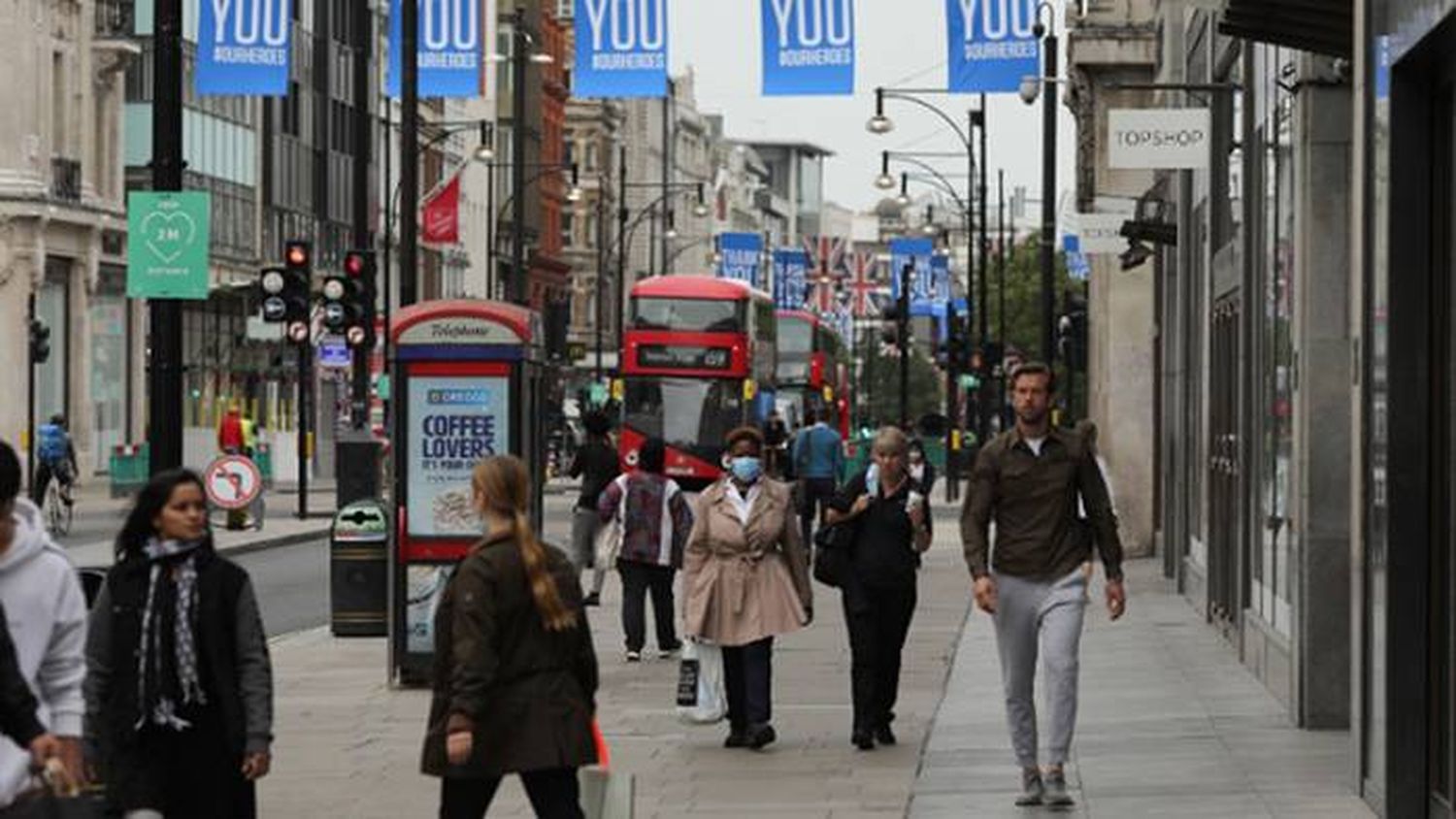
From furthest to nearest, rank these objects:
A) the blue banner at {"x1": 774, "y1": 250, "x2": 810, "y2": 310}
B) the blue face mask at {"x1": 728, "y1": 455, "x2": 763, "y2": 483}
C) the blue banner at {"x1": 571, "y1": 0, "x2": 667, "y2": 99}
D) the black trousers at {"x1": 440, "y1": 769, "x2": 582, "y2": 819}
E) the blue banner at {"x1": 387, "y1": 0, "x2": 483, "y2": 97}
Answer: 1. the blue banner at {"x1": 774, "y1": 250, "x2": 810, "y2": 310}
2. the blue banner at {"x1": 387, "y1": 0, "x2": 483, "y2": 97}
3. the blue banner at {"x1": 571, "y1": 0, "x2": 667, "y2": 99}
4. the blue face mask at {"x1": 728, "y1": 455, "x2": 763, "y2": 483}
5. the black trousers at {"x1": 440, "y1": 769, "x2": 582, "y2": 819}

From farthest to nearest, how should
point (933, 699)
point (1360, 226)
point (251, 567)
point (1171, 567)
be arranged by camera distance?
point (251, 567) < point (1171, 567) < point (933, 699) < point (1360, 226)

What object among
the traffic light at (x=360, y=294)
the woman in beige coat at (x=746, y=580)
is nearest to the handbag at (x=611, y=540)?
the woman in beige coat at (x=746, y=580)

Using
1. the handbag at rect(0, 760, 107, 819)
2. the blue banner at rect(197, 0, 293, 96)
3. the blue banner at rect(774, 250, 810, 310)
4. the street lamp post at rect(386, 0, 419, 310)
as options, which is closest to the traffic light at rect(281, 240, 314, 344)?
the blue banner at rect(197, 0, 293, 96)

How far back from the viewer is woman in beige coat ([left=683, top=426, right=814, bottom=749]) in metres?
18.9

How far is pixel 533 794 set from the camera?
37.3 feet

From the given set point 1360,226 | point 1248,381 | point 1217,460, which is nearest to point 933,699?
point 1248,381

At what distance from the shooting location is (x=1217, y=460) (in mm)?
26781

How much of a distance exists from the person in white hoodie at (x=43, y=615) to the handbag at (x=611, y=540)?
15.6 metres

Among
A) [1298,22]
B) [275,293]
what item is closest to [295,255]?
[275,293]

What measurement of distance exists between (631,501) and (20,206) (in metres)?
44.3

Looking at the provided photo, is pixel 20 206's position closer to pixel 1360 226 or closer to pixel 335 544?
pixel 335 544

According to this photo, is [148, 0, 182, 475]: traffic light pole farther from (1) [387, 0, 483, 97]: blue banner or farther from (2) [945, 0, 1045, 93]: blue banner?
(1) [387, 0, 483, 97]: blue banner

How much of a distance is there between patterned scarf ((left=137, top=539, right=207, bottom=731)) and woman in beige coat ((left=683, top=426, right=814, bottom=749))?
844cm

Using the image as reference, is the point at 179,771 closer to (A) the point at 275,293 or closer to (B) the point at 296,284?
(B) the point at 296,284
